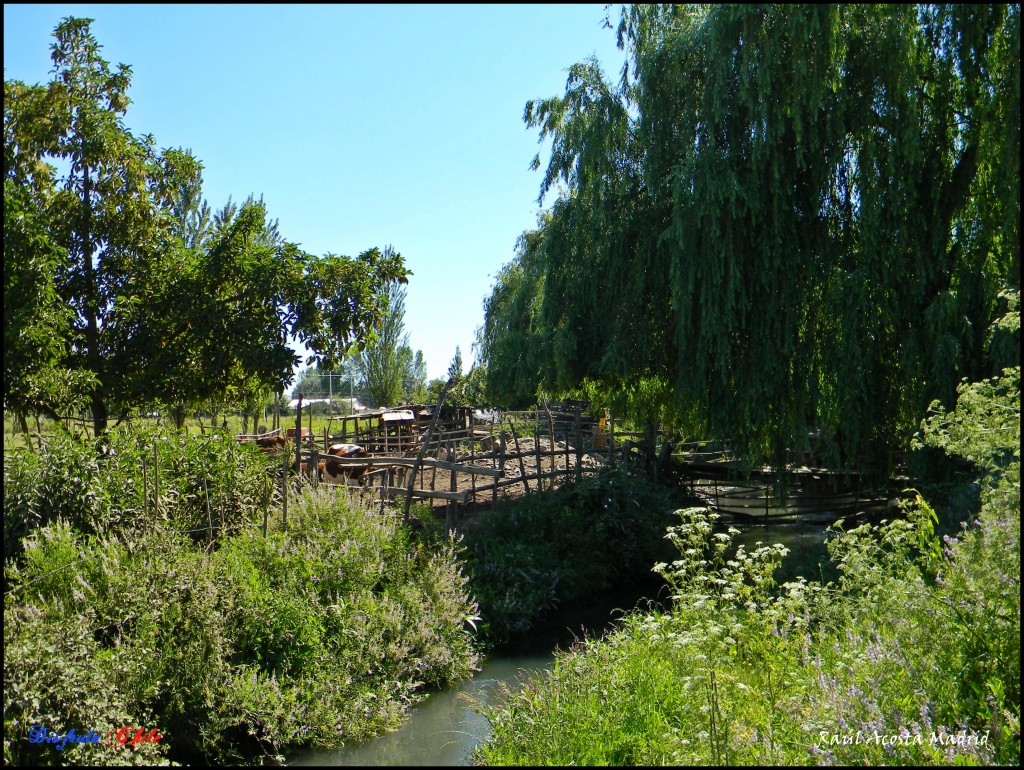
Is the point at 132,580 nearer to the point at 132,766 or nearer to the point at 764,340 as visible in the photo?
the point at 132,766

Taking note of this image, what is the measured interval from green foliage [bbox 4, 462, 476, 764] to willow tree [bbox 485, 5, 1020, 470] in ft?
17.2

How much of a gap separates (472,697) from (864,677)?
13.6ft

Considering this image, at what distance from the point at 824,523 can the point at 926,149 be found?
610 cm

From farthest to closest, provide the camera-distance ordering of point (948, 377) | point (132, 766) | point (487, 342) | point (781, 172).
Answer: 1. point (487, 342)
2. point (781, 172)
3. point (948, 377)
4. point (132, 766)

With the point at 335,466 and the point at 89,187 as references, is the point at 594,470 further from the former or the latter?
the point at 89,187

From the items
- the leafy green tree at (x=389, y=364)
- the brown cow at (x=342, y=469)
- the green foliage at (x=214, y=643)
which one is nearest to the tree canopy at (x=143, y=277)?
the green foliage at (x=214, y=643)

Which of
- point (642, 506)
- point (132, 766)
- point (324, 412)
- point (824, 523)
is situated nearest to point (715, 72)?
point (642, 506)

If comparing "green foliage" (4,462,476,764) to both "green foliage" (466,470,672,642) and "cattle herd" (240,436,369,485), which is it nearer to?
"green foliage" (466,470,672,642)

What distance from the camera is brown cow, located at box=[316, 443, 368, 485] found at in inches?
481

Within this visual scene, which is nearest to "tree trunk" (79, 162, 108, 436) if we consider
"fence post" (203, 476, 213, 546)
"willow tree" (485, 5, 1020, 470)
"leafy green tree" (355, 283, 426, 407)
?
"fence post" (203, 476, 213, 546)

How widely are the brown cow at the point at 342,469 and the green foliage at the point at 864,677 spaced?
6.58 meters

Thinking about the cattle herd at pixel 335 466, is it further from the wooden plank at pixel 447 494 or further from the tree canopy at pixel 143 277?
the tree canopy at pixel 143 277

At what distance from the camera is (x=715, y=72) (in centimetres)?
993

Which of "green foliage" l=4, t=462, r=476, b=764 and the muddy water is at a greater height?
"green foliage" l=4, t=462, r=476, b=764
